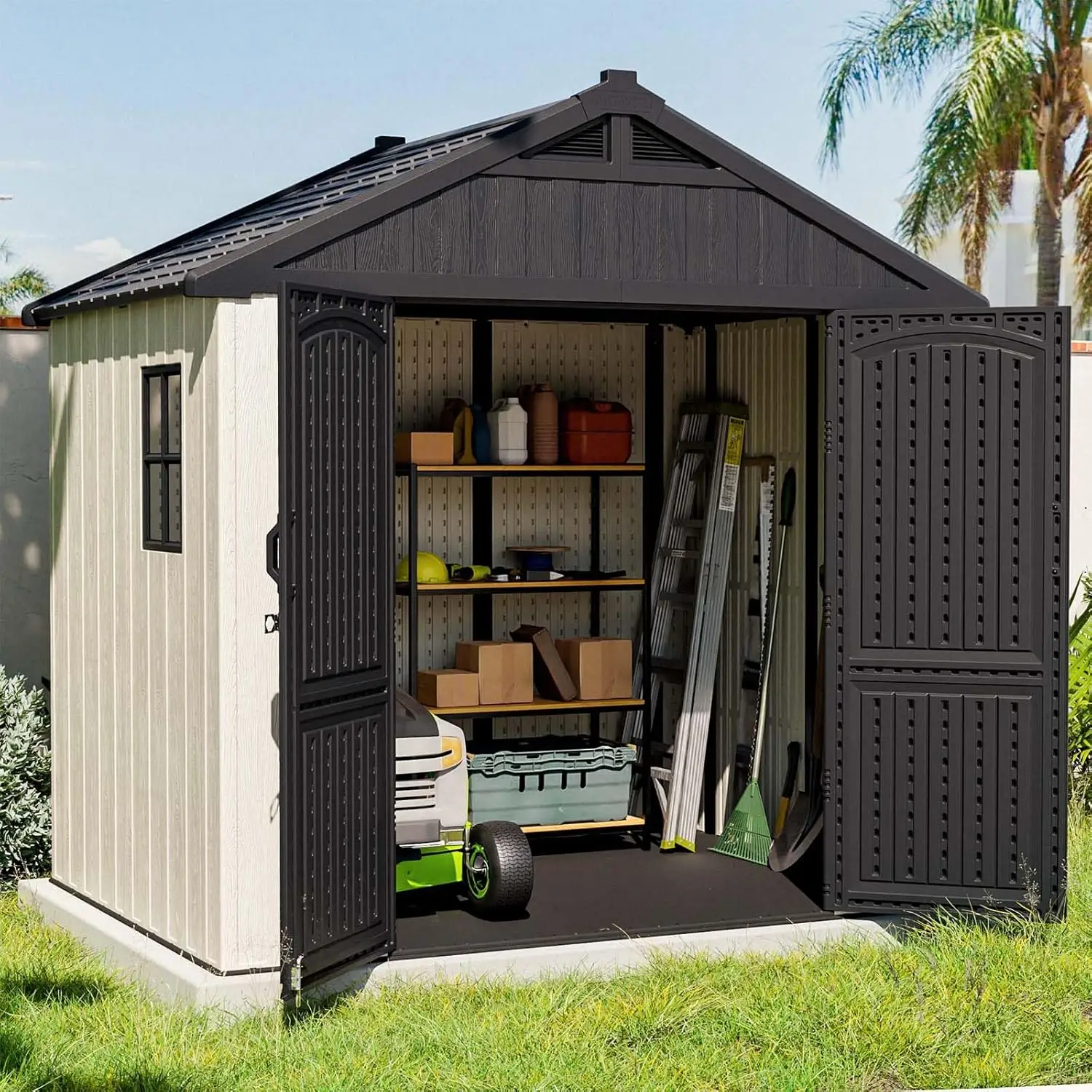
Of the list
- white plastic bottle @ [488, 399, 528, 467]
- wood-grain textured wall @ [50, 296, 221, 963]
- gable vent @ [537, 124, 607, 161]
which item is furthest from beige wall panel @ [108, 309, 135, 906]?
white plastic bottle @ [488, 399, 528, 467]

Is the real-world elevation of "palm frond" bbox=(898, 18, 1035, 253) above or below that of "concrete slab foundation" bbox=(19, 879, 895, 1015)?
above

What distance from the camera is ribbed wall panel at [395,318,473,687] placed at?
8258mm

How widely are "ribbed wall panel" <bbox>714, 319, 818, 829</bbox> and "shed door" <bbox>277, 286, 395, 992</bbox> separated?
8.44 ft

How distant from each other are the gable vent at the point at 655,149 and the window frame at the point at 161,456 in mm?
1940

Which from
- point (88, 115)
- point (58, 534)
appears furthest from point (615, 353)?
point (88, 115)

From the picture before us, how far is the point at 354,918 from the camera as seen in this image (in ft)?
19.2

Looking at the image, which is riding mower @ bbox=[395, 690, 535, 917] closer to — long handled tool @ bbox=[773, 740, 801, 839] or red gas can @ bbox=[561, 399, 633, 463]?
long handled tool @ bbox=[773, 740, 801, 839]

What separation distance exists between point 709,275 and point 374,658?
6.53 ft

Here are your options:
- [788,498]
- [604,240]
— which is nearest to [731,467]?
[788,498]

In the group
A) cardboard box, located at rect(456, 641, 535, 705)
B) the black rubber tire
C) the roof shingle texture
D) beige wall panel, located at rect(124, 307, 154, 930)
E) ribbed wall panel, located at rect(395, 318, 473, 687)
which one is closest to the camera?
the roof shingle texture

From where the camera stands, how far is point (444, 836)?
22.8 feet

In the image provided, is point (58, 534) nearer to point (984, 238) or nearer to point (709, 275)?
point (709, 275)

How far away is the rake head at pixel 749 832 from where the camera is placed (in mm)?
7805

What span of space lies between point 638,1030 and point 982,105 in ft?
47.5
